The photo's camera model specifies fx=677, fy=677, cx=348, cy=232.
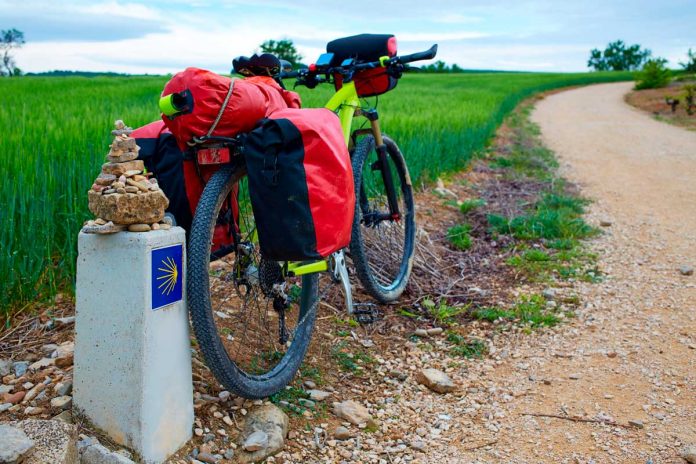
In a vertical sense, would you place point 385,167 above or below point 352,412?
above

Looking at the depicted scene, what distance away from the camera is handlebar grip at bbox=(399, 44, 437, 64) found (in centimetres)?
342

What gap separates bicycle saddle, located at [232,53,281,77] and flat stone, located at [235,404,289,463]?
1.52 meters

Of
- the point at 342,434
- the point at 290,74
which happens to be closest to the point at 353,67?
the point at 290,74

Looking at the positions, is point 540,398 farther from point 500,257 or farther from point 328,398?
point 500,257

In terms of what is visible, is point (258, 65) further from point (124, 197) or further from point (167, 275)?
point (167, 275)

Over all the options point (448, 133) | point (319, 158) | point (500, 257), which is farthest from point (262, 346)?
point (448, 133)

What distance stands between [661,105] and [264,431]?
83.7 feet

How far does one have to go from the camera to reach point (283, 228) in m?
2.48

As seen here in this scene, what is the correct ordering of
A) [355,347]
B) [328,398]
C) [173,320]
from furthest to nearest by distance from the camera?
1. [355,347]
2. [328,398]
3. [173,320]

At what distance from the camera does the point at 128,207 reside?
2.22 meters

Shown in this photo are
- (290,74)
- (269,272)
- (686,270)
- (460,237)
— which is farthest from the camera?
(460,237)

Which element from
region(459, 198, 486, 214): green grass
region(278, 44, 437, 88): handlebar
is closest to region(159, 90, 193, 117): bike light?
region(278, 44, 437, 88): handlebar

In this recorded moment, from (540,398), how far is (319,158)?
60.5 inches

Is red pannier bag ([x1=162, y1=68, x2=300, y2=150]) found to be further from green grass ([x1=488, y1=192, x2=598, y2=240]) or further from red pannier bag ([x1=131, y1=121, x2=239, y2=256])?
green grass ([x1=488, y1=192, x2=598, y2=240])
